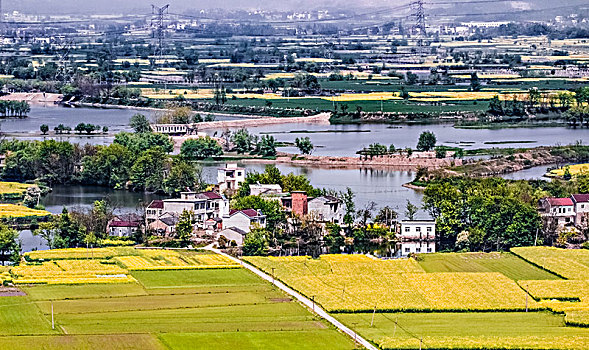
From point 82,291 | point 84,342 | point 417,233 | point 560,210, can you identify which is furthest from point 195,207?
point 84,342

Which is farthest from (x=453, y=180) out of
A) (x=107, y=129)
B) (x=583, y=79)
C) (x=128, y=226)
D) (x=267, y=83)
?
(x=583, y=79)

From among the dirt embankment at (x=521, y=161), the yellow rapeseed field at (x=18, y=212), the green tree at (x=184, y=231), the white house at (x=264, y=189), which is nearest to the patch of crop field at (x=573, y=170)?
the dirt embankment at (x=521, y=161)

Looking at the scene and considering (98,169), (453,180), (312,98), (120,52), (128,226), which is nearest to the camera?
(128,226)

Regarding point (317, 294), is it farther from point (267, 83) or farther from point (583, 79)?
point (583, 79)

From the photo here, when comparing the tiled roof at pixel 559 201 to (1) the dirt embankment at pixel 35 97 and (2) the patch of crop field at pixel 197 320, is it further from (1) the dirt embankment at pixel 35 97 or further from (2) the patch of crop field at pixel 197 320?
(1) the dirt embankment at pixel 35 97

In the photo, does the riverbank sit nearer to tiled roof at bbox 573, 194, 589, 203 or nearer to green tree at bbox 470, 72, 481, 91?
tiled roof at bbox 573, 194, 589, 203

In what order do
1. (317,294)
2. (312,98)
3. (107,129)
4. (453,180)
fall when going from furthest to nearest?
(312,98) < (107,129) < (453,180) < (317,294)

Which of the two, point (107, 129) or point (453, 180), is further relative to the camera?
point (107, 129)

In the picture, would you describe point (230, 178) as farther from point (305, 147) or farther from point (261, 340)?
point (261, 340)
